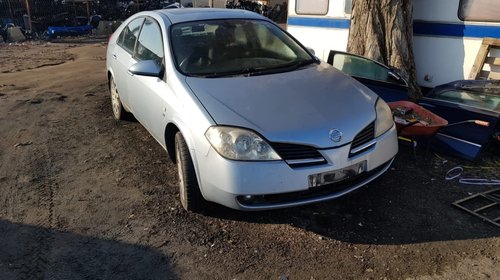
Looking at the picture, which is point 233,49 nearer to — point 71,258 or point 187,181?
point 187,181

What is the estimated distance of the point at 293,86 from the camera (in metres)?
3.64

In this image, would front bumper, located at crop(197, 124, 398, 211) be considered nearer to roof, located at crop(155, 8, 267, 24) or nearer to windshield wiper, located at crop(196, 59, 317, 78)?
windshield wiper, located at crop(196, 59, 317, 78)

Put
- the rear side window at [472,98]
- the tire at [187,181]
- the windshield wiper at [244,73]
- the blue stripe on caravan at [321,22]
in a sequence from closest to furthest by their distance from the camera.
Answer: the tire at [187,181]
the windshield wiper at [244,73]
the rear side window at [472,98]
the blue stripe on caravan at [321,22]

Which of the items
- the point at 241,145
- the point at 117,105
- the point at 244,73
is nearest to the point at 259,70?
the point at 244,73

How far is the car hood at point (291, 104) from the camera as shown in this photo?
305cm

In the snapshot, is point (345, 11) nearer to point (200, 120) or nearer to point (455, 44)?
point (455, 44)

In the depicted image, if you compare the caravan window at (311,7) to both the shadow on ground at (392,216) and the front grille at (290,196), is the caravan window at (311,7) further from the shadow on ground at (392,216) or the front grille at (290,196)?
the front grille at (290,196)

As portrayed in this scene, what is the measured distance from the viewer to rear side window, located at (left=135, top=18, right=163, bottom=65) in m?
4.16

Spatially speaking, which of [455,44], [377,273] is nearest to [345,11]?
[455,44]

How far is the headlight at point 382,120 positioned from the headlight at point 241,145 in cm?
92

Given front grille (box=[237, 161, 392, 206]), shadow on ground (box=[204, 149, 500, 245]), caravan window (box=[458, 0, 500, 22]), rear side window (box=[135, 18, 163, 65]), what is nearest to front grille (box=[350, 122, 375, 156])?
front grille (box=[237, 161, 392, 206])

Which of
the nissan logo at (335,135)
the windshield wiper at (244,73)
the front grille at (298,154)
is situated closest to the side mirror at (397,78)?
the windshield wiper at (244,73)

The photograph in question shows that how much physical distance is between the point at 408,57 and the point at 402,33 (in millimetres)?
361

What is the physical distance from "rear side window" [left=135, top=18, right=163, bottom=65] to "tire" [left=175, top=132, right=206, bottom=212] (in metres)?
1.02
